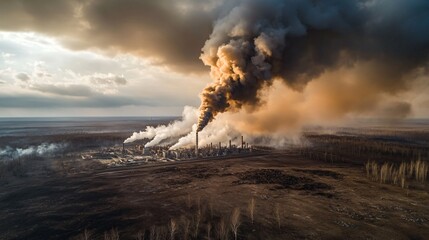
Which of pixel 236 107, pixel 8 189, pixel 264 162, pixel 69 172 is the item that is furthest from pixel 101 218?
pixel 236 107

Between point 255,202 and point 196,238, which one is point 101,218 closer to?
point 196,238

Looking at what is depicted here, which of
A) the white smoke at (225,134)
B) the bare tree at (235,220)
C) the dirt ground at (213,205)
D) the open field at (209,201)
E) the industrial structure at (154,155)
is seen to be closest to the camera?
the bare tree at (235,220)

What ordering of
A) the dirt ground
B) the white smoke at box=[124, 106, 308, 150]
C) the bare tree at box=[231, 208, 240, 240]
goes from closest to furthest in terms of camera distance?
the bare tree at box=[231, 208, 240, 240] → the dirt ground → the white smoke at box=[124, 106, 308, 150]

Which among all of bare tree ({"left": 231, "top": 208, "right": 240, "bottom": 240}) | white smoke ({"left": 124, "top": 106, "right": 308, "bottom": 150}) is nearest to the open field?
bare tree ({"left": 231, "top": 208, "right": 240, "bottom": 240})

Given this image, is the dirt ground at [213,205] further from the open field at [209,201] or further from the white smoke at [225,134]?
the white smoke at [225,134]

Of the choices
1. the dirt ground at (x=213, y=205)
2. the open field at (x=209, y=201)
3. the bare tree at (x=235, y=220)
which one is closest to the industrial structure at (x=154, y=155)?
the open field at (x=209, y=201)

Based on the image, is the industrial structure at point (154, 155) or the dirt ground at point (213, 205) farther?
the industrial structure at point (154, 155)

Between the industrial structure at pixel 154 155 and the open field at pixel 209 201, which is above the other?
the industrial structure at pixel 154 155

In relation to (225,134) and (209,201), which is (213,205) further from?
(225,134)

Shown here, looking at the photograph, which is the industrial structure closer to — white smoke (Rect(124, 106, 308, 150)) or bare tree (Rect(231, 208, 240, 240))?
white smoke (Rect(124, 106, 308, 150))
